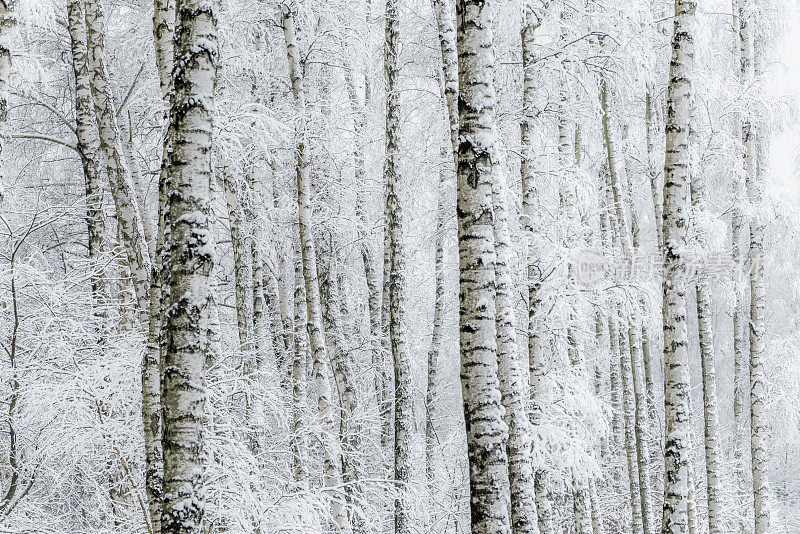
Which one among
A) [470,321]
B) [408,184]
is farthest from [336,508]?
[408,184]

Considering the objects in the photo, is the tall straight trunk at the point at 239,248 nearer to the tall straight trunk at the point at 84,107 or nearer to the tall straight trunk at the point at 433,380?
the tall straight trunk at the point at 84,107

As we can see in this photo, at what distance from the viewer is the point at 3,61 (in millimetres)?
4867

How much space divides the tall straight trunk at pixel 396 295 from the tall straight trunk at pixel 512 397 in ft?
6.38

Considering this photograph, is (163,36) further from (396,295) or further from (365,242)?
(365,242)

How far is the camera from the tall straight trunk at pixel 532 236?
259 inches

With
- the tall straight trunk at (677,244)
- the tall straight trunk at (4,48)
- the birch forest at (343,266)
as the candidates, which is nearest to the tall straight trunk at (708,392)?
Answer: the birch forest at (343,266)

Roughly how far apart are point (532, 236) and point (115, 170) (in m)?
4.13

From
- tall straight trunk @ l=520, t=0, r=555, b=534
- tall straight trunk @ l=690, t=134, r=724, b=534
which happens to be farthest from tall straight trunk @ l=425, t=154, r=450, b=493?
tall straight trunk @ l=690, t=134, r=724, b=534

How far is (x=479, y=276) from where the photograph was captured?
4.49 m

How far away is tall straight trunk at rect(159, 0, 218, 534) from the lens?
132 inches

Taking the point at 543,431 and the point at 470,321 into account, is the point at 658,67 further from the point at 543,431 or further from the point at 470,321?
the point at 470,321

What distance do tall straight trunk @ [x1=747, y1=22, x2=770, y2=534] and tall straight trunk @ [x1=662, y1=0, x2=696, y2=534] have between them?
12.7 feet

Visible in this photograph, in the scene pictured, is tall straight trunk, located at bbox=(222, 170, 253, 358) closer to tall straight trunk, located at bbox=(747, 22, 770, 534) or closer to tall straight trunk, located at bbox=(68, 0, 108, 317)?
tall straight trunk, located at bbox=(68, 0, 108, 317)

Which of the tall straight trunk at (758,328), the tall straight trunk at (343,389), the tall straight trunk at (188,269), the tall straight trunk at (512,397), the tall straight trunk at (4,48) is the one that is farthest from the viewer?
the tall straight trunk at (758,328)
